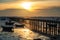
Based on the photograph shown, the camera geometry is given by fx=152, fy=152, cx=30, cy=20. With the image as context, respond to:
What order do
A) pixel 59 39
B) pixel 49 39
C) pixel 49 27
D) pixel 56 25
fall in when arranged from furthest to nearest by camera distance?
1. pixel 49 27
2. pixel 56 25
3. pixel 49 39
4. pixel 59 39

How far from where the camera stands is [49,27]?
6.70 meters

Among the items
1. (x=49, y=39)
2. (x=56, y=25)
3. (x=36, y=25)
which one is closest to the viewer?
(x=49, y=39)

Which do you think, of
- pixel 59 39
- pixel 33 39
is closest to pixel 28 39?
pixel 33 39

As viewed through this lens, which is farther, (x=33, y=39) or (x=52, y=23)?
(x=52, y=23)

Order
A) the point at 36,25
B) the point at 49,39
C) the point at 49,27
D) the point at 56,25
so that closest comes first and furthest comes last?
the point at 49,39 → the point at 56,25 → the point at 49,27 → the point at 36,25

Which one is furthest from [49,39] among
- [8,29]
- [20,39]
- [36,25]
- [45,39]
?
[36,25]

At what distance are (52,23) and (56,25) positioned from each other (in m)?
0.22

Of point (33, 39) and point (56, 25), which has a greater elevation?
point (56, 25)

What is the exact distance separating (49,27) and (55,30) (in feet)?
1.53

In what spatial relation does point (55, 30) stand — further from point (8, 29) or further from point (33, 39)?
point (8, 29)

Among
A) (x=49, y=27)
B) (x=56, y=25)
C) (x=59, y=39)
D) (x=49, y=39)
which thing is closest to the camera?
(x=59, y=39)

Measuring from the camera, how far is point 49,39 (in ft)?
16.9

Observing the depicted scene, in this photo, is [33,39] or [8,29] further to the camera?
[8,29]

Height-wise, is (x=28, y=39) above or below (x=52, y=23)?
below
